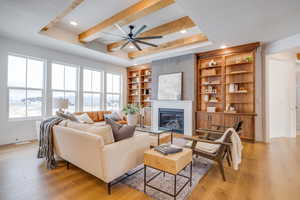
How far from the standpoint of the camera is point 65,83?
204 inches

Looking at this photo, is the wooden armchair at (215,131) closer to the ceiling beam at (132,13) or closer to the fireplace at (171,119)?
the fireplace at (171,119)

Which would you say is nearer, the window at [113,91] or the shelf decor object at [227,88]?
the shelf decor object at [227,88]

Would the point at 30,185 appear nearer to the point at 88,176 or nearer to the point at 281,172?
the point at 88,176

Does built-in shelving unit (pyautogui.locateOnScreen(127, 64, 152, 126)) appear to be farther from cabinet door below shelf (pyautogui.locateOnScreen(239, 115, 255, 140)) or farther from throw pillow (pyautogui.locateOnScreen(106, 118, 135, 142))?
throw pillow (pyautogui.locateOnScreen(106, 118, 135, 142))

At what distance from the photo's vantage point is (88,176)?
2359mm

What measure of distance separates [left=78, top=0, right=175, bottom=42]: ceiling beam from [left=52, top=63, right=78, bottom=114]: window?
1940mm

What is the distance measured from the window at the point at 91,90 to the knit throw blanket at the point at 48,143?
2.87 metres

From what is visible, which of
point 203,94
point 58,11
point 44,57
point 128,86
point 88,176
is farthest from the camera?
point 128,86

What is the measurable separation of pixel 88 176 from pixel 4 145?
322 cm

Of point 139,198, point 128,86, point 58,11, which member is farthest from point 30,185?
point 128,86

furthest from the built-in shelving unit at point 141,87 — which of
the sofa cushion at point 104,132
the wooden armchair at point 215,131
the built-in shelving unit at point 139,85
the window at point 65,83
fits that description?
the sofa cushion at point 104,132

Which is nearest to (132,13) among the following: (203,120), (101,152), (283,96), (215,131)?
(101,152)

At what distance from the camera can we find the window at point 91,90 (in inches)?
226

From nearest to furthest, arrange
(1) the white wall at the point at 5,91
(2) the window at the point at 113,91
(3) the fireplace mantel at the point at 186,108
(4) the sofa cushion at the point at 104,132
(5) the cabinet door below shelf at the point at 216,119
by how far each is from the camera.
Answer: (4) the sofa cushion at the point at 104,132 < (1) the white wall at the point at 5,91 < (5) the cabinet door below shelf at the point at 216,119 < (3) the fireplace mantel at the point at 186,108 < (2) the window at the point at 113,91
